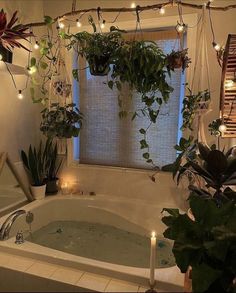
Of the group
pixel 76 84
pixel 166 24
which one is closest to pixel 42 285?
pixel 76 84

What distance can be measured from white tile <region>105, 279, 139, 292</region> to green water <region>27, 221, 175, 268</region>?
Answer: 20.2 inches

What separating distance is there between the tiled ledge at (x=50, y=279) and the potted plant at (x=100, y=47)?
130 cm

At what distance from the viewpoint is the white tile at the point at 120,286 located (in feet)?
4.44

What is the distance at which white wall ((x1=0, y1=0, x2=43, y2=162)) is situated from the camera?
228 centimetres

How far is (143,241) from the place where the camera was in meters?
2.23

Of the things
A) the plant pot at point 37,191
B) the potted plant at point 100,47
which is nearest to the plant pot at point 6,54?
the potted plant at point 100,47

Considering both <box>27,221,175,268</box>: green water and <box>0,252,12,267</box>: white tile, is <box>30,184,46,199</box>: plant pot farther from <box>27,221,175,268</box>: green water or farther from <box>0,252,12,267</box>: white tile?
<box>0,252,12,267</box>: white tile

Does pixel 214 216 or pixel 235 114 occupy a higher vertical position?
pixel 235 114

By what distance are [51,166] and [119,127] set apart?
0.78m

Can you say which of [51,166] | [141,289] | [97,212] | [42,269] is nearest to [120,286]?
[141,289]

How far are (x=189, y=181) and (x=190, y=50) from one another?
3.56 feet

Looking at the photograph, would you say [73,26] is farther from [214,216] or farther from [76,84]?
[214,216]

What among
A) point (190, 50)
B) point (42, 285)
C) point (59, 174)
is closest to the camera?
point (42, 285)

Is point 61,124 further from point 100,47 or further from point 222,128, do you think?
point 222,128
